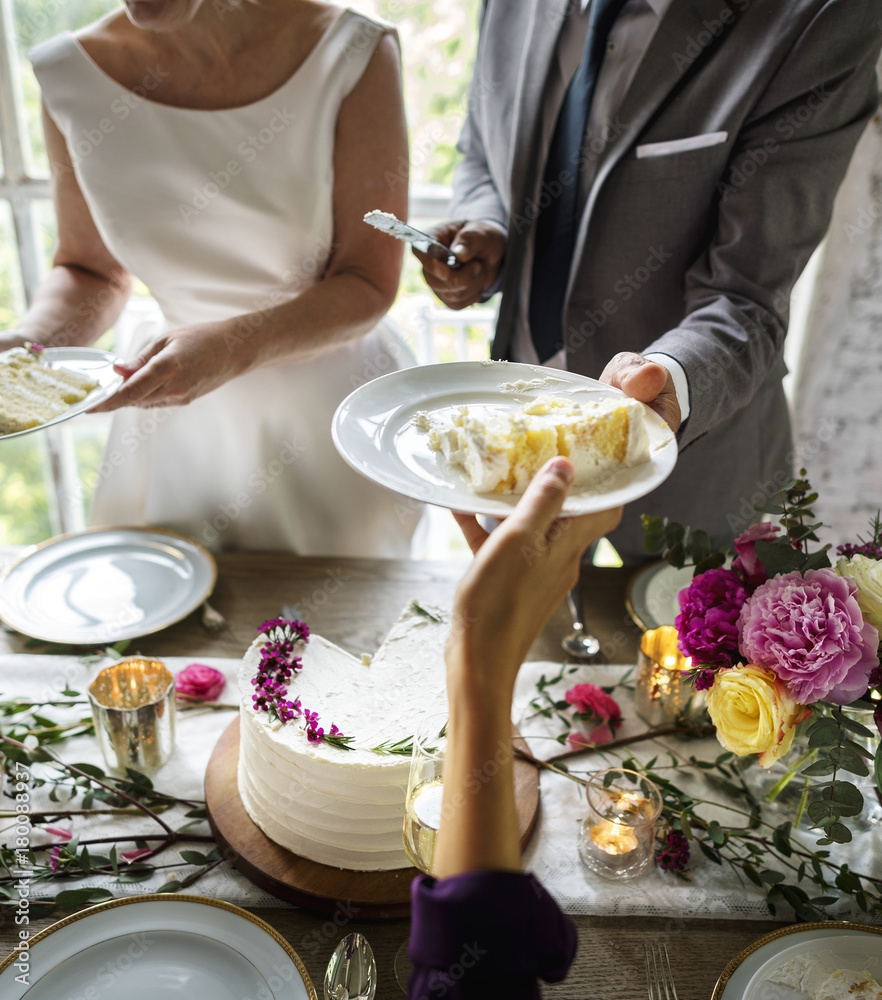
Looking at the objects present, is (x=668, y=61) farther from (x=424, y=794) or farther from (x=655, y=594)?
(x=424, y=794)

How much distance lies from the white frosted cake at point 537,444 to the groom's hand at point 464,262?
0.79 m

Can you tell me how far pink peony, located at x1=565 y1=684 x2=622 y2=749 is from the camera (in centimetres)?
132

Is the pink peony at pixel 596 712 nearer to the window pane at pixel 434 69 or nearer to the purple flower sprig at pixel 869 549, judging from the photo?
the purple flower sprig at pixel 869 549

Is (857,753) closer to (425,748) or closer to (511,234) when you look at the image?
(425,748)

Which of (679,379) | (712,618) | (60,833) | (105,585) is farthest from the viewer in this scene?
(105,585)

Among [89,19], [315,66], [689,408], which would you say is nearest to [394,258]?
[315,66]

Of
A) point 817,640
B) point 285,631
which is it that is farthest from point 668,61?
point 285,631

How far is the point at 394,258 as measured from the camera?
189 centimetres

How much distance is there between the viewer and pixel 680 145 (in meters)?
1.57

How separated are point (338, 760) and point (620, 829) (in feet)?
1.32

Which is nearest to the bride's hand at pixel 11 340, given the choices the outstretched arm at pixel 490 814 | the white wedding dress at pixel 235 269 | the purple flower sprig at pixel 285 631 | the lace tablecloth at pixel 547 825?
the white wedding dress at pixel 235 269

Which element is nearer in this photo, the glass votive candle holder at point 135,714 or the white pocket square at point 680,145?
the glass votive candle holder at point 135,714

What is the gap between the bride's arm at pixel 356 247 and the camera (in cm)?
173

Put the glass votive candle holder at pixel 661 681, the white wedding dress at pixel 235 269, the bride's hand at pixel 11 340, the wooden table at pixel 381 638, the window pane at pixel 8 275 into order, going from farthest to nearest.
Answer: the window pane at pixel 8 275 → the white wedding dress at pixel 235 269 → the bride's hand at pixel 11 340 → the glass votive candle holder at pixel 661 681 → the wooden table at pixel 381 638
